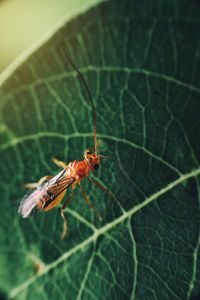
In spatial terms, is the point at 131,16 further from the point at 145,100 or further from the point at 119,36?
the point at 145,100

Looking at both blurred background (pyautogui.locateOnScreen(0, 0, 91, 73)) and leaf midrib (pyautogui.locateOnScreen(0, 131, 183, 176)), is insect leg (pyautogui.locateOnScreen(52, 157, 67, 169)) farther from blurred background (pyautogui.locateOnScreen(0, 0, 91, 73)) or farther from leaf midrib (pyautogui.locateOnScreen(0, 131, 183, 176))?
blurred background (pyautogui.locateOnScreen(0, 0, 91, 73))

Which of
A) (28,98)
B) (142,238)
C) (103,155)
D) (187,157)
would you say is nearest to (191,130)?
(187,157)

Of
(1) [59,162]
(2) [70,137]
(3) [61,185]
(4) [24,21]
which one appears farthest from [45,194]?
(4) [24,21]

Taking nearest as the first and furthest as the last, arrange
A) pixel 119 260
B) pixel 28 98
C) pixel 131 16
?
pixel 131 16 → pixel 119 260 → pixel 28 98

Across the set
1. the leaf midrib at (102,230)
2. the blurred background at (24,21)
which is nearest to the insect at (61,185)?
the leaf midrib at (102,230)

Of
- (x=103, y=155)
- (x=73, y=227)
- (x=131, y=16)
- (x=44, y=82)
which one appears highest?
(x=44, y=82)

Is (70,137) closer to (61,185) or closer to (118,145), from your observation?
(118,145)
